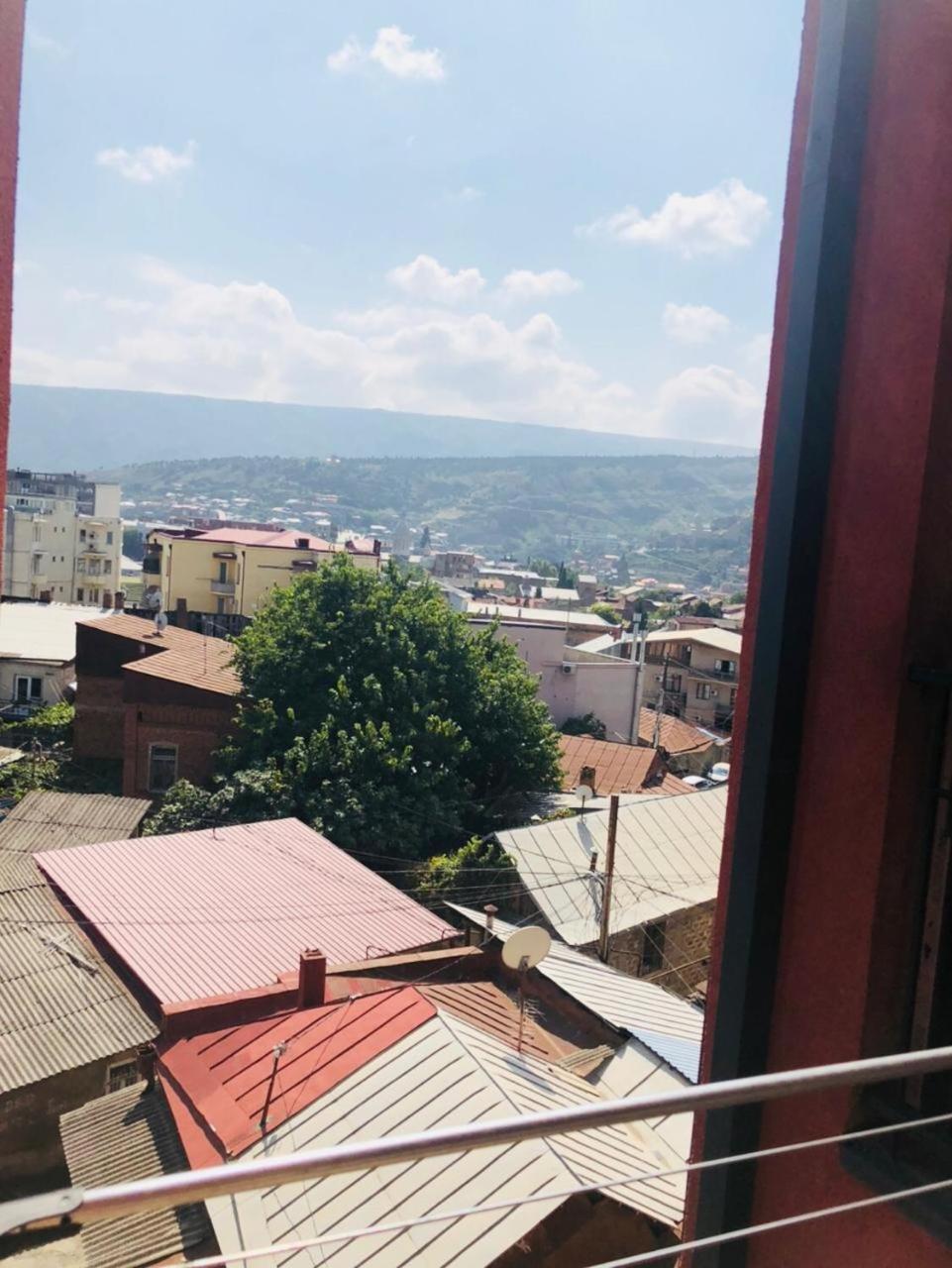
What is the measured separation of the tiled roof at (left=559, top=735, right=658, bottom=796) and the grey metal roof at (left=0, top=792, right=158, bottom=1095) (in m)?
12.3

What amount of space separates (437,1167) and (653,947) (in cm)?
842

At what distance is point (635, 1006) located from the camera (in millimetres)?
10445

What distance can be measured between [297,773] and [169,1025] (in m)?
10.2

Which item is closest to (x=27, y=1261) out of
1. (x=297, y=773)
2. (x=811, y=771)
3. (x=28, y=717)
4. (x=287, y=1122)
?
(x=287, y=1122)

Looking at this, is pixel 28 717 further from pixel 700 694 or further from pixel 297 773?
pixel 700 694

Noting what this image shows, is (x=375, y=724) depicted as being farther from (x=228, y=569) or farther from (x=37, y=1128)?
(x=228, y=569)

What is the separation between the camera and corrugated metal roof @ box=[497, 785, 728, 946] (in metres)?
13.8

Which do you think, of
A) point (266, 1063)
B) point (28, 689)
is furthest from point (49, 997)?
point (28, 689)

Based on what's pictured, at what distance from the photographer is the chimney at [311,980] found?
938 cm

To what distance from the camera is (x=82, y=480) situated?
274ft

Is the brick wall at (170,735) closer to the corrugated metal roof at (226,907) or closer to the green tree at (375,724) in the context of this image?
the green tree at (375,724)

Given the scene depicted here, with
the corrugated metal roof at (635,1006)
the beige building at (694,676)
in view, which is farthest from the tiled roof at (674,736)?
the corrugated metal roof at (635,1006)

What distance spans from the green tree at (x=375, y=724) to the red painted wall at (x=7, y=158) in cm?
1701

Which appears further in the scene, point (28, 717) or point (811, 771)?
point (28, 717)
